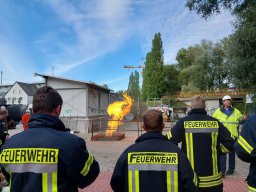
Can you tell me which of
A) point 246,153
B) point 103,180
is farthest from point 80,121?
point 246,153

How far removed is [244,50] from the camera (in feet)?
50.0

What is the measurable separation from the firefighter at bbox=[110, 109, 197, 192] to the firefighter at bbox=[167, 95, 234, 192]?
1.30 metres

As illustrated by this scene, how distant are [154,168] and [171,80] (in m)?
69.5

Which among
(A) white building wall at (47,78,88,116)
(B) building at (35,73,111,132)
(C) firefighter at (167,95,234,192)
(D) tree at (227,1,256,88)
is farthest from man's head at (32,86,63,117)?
(A) white building wall at (47,78,88,116)

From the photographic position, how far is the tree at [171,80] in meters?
69.6

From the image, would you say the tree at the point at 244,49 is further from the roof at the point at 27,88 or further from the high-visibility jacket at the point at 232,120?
the roof at the point at 27,88

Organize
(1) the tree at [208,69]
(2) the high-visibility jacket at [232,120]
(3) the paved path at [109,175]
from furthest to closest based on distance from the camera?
1. (1) the tree at [208,69]
2. (2) the high-visibility jacket at [232,120]
3. (3) the paved path at [109,175]

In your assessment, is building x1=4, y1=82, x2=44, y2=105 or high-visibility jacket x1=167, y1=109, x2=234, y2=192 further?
building x1=4, y1=82, x2=44, y2=105

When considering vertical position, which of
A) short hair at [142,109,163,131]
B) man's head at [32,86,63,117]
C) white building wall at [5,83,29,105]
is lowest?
short hair at [142,109,163,131]

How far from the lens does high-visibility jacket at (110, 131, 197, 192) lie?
287 centimetres

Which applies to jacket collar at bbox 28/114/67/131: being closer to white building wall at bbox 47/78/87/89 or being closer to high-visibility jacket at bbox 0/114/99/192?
high-visibility jacket at bbox 0/114/99/192

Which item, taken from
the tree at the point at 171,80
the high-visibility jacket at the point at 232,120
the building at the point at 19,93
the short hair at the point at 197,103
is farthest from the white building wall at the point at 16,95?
the short hair at the point at 197,103

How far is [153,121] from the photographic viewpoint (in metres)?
3.09

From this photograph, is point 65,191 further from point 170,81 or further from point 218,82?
point 170,81
